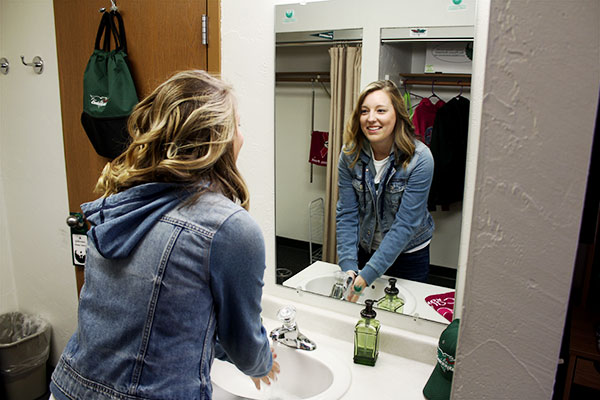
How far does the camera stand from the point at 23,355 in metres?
2.08

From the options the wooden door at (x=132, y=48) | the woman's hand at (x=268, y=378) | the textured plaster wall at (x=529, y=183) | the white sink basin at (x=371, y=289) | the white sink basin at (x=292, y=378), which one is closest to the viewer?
the textured plaster wall at (x=529, y=183)

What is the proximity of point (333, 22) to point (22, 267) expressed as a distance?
1.93 m

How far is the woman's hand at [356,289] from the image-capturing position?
54.1 inches

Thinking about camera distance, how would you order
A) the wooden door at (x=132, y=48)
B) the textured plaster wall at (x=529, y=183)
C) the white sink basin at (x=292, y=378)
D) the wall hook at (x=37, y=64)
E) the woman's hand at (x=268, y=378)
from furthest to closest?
1. the wall hook at (x=37, y=64)
2. the wooden door at (x=132, y=48)
3. the white sink basin at (x=292, y=378)
4. the woman's hand at (x=268, y=378)
5. the textured plaster wall at (x=529, y=183)

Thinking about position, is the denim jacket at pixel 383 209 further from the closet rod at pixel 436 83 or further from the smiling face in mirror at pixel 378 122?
the closet rod at pixel 436 83

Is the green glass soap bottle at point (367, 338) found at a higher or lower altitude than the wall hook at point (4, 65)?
lower

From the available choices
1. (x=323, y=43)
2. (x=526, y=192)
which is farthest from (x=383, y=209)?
(x=526, y=192)

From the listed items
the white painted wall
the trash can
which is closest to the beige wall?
the white painted wall

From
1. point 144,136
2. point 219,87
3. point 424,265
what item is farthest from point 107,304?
point 424,265

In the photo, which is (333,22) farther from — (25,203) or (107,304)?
(25,203)

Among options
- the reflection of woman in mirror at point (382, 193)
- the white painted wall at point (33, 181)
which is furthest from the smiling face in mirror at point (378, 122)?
the white painted wall at point (33, 181)

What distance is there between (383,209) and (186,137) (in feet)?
2.20

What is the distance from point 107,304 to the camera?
2.81ft

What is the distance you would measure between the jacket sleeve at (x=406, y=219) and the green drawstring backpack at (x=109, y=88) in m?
0.96
